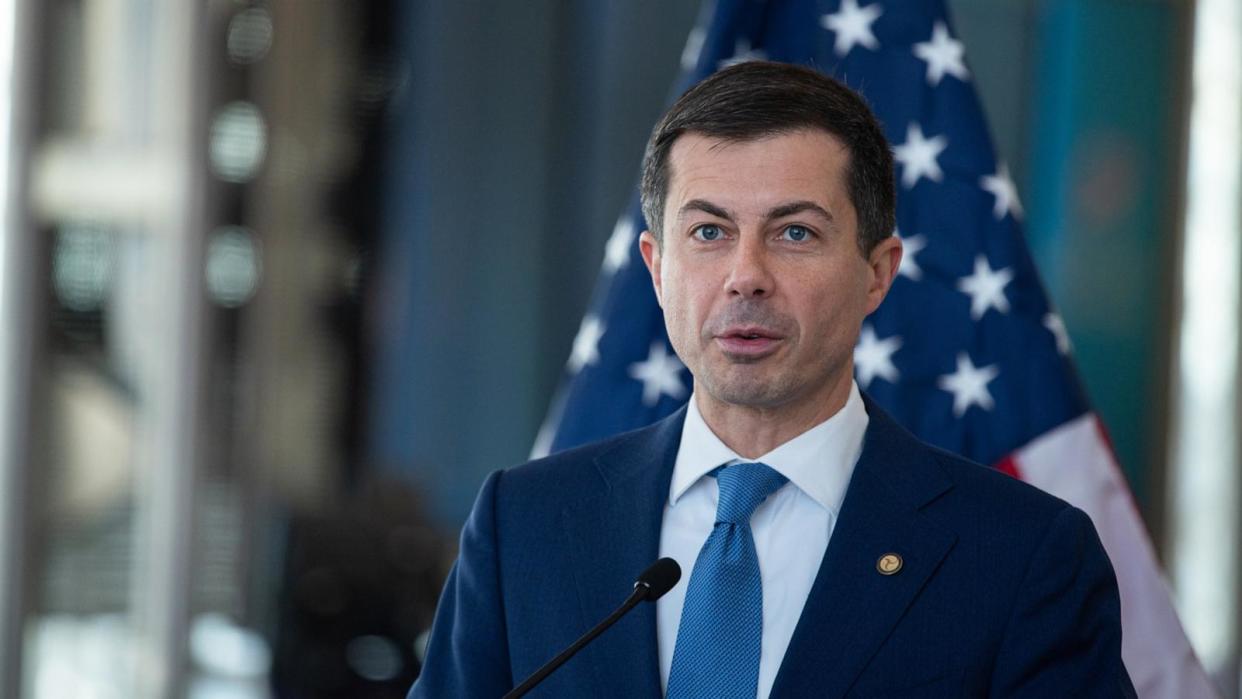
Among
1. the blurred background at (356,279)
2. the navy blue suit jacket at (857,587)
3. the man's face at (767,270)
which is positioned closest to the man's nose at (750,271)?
the man's face at (767,270)

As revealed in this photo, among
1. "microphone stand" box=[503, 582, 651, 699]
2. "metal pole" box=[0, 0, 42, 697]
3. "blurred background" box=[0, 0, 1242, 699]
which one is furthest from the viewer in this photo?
"blurred background" box=[0, 0, 1242, 699]

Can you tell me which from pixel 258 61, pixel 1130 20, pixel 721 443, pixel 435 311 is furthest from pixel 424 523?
pixel 721 443

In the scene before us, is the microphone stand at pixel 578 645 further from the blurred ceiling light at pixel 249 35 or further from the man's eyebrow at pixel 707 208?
the blurred ceiling light at pixel 249 35

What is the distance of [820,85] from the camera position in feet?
5.72

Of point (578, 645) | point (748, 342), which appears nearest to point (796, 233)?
point (748, 342)

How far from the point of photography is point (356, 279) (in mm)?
4793

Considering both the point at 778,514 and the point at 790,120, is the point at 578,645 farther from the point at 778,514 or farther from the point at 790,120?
the point at 790,120

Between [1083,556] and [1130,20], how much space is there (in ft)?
11.9

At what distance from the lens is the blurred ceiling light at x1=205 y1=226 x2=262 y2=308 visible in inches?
184

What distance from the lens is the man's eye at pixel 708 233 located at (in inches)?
67.9

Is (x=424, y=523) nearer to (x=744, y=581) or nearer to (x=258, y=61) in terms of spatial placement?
(x=258, y=61)

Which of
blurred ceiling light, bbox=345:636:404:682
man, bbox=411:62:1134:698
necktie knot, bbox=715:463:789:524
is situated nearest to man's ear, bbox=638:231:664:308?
man, bbox=411:62:1134:698

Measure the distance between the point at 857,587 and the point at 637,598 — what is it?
251 mm

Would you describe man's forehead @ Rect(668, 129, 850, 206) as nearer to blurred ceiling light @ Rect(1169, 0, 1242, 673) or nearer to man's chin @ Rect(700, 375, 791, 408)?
man's chin @ Rect(700, 375, 791, 408)
